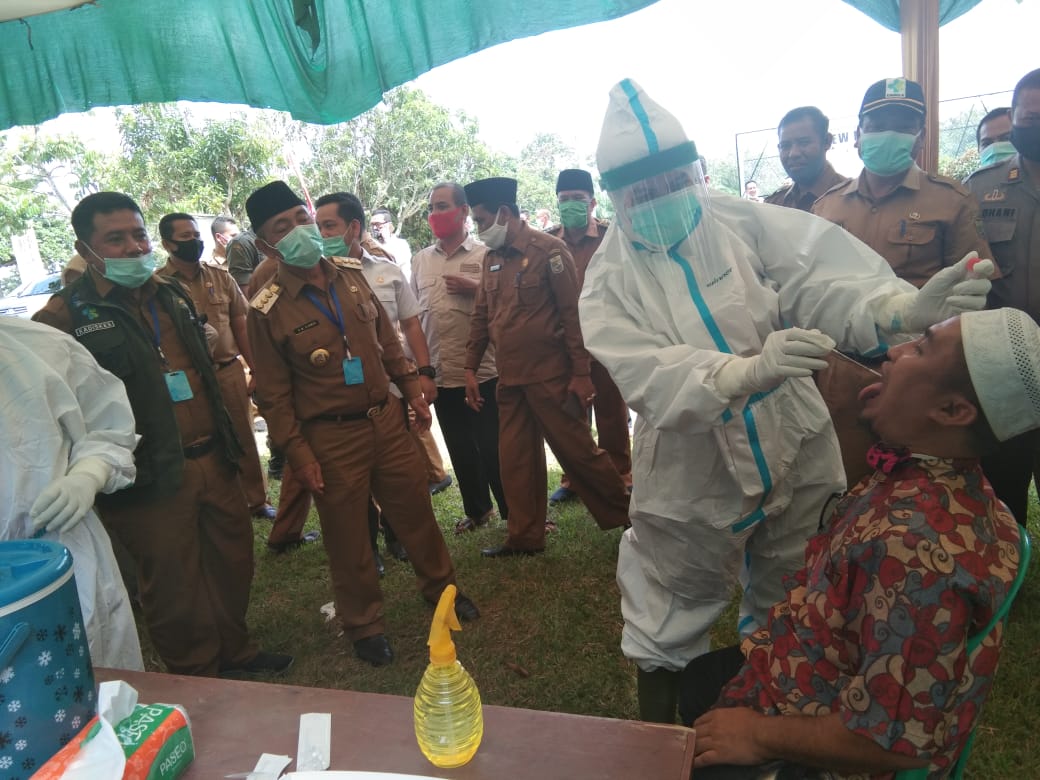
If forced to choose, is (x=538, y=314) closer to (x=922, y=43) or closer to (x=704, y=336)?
(x=704, y=336)

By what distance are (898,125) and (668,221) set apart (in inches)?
69.3

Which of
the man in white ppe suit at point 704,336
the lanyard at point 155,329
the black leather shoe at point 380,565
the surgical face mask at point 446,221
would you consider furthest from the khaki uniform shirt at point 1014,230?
the lanyard at point 155,329

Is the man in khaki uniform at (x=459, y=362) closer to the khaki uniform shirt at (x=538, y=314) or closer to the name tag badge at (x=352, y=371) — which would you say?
the khaki uniform shirt at (x=538, y=314)

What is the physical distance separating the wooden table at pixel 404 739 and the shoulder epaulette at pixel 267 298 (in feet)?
5.51

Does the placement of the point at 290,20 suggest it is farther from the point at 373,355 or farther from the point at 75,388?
the point at 75,388

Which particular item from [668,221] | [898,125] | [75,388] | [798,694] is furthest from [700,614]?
[898,125]

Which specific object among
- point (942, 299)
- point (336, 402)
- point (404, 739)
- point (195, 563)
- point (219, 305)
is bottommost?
point (195, 563)

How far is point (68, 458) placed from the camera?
167 cm

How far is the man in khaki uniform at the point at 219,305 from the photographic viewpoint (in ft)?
12.7

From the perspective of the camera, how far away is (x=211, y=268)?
414cm

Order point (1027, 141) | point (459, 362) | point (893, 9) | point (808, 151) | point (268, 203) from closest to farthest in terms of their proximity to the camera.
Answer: point (1027, 141), point (268, 203), point (893, 9), point (808, 151), point (459, 362)

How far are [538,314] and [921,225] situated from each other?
177 cm

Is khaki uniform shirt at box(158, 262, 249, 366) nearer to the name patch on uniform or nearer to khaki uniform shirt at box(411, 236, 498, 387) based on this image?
khaki uniform shirt at box(411, 236, 498, 387)

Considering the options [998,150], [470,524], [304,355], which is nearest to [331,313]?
[304,355]
